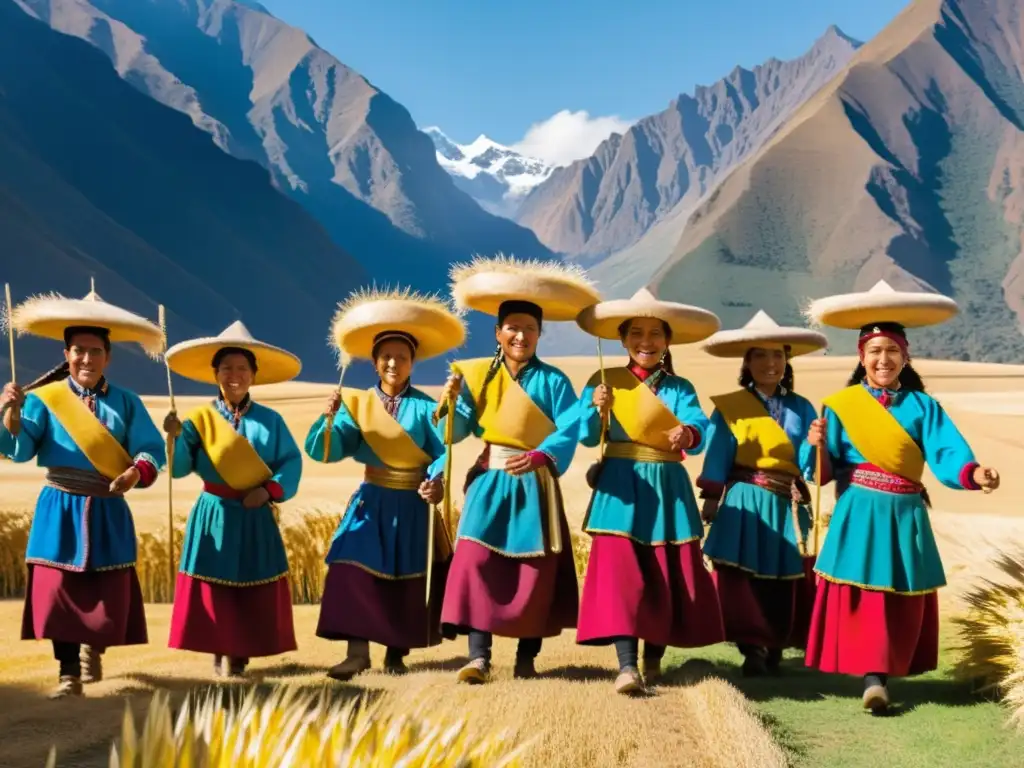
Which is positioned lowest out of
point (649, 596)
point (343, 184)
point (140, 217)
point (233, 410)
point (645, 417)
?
point (649, 596)

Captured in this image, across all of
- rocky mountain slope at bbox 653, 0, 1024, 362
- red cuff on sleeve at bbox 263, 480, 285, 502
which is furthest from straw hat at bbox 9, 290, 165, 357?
rocky mountain slope at bbox 653, 0, 1024, 362

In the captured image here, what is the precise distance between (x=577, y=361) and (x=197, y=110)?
97672 millimetres

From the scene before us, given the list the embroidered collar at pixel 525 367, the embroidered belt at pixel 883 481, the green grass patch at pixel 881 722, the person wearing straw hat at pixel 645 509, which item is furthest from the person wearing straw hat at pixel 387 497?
the embroidered belt at pixel 883 481

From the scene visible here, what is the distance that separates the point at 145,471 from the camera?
514 cm

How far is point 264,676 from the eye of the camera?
17.7ft

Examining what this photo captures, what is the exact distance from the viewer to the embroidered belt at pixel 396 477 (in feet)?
18.4

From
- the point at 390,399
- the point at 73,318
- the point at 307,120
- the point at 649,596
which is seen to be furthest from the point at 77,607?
the point at 307,120

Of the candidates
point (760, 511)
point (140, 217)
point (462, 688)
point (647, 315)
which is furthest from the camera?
point (140, 217)

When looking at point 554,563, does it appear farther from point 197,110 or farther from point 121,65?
point 121,65

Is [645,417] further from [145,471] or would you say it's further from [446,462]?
[145,471]

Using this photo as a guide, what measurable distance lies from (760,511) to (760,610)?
20.7 inches

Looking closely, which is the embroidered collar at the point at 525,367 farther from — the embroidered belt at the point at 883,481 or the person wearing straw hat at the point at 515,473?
the embroidered belt at the point at 883,481

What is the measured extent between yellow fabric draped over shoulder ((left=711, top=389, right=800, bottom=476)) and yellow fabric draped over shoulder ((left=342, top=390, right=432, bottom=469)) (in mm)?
1650

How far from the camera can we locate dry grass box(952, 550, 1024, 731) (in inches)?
176
